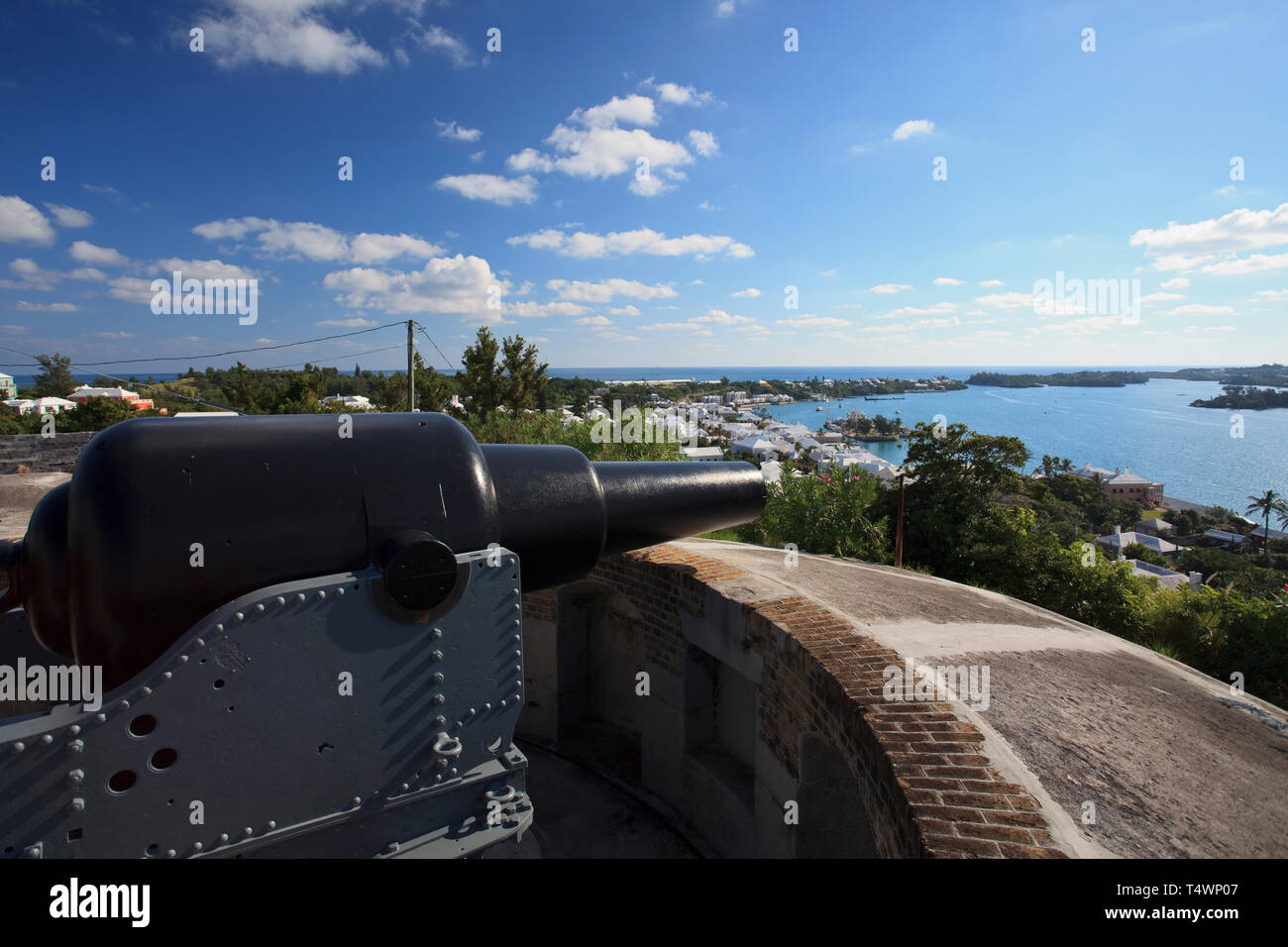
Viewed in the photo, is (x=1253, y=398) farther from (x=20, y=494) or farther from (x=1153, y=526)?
(x=20, y=494)

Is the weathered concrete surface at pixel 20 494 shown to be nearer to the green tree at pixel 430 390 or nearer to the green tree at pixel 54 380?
the green tree at pixel 430 390

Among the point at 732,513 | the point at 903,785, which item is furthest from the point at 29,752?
the point at 732,513

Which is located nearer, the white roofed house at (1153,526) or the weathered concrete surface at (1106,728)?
the weathered concrete surface at (1106,728)

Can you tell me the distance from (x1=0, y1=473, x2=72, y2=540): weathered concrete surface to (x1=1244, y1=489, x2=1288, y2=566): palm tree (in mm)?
29029

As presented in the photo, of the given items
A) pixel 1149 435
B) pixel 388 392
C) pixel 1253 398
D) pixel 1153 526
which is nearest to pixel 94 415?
pixel 388 392

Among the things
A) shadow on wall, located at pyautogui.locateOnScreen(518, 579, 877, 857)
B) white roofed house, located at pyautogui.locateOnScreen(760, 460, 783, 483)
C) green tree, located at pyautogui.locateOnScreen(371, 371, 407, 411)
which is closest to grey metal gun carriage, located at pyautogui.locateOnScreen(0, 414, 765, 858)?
shadow on wall, located at pyautogui.locateOnScreen(518, 579, 877, 857)

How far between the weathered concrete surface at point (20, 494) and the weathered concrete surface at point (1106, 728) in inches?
339

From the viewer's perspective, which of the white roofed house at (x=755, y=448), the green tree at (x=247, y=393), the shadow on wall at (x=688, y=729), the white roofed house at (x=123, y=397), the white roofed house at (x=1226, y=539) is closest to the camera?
the shadow on wall at (x=688, y=729)

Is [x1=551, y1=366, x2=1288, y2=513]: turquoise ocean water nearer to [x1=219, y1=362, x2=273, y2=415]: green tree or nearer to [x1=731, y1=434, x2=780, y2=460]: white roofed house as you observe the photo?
[x1=731, y1=434, x2=780, y2=460]: white roofed house

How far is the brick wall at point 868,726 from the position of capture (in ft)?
7.18

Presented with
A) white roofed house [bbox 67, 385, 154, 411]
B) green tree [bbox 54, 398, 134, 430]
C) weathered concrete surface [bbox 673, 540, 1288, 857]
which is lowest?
weathered concrete surface [bbox 673, 540, 1288, 857]

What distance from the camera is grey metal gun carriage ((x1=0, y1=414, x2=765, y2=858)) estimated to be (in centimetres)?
164

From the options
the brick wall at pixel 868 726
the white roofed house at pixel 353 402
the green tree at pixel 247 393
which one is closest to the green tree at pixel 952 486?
the brick wall at pixel 868 726
